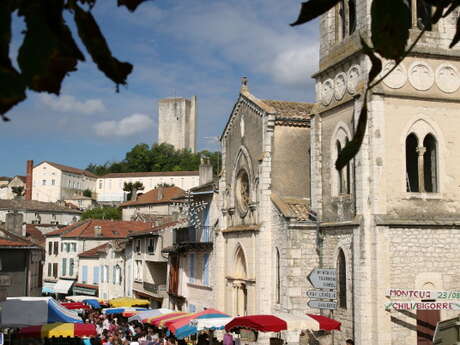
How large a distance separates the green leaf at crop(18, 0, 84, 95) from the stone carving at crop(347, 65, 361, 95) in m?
19.3

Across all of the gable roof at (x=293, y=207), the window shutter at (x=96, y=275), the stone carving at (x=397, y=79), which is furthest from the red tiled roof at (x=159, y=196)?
the stone carving at (x=397, y=79)

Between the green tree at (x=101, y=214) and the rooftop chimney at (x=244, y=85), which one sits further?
the green tree at (x=101, y=214)

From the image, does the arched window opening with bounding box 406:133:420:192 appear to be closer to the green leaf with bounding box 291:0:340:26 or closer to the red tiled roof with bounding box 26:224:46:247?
the green leaf with bounding box 291:0:340:26

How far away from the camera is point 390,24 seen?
2.38 m

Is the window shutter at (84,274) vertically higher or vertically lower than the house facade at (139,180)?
lower

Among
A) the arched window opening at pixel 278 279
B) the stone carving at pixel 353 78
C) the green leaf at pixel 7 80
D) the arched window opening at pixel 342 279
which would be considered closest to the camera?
the green leaf at pixel 7 80

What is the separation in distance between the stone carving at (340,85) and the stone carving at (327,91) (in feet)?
1.08

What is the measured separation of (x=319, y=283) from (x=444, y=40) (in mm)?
11004

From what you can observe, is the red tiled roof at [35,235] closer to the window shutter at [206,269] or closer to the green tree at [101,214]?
the green tree at [101,214]

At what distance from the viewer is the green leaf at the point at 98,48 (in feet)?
6.77

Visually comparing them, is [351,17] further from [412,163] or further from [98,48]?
[98,48]

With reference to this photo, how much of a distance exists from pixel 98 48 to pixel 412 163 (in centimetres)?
2055

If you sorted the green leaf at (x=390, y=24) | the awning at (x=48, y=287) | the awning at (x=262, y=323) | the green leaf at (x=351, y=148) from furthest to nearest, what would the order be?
the awning at (x=48, y=287) → the awning at (x=262, y=323) → the green leaf at (x=351, y=148) → the green leaf at (x=390, y=24)

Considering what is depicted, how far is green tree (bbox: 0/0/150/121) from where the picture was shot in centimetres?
168
